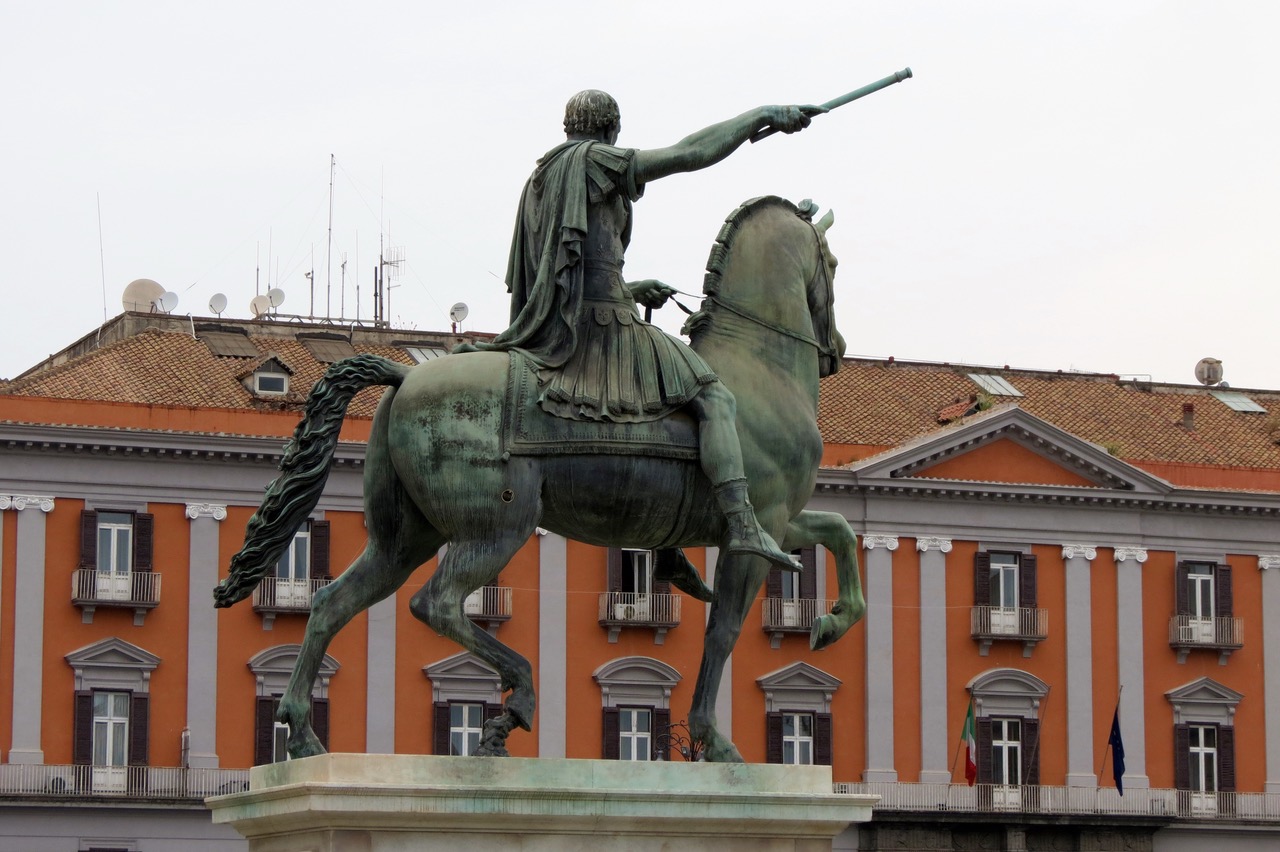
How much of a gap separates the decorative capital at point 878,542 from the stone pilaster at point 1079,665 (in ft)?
12.6

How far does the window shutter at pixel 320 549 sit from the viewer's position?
52.4 meters

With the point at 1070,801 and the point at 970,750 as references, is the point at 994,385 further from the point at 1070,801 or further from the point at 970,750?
the point at 970,750

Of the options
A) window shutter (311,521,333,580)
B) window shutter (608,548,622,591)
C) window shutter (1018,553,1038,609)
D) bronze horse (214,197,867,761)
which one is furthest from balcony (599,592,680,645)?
bronze horse (214,197,867,761)

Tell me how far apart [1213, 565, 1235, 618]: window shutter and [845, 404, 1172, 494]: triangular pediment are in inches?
89.5

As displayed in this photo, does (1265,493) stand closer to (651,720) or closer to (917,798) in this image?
(917,798)

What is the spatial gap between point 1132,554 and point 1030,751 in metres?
4.84

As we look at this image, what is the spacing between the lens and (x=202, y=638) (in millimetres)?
51969

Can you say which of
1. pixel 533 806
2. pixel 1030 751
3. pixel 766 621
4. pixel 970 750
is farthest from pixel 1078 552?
pixel 533 806

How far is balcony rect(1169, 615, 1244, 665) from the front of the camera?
191ft

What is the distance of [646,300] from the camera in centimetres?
1494

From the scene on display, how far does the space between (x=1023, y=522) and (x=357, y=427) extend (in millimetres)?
14281

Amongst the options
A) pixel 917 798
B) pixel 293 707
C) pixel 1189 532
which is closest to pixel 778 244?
pixel 293 707

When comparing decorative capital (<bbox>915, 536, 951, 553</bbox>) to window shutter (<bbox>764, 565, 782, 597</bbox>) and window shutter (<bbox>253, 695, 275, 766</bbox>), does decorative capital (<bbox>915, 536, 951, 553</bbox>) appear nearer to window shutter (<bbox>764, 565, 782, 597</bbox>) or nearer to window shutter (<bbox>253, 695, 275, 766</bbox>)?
window shutter (<bbox>764, 565, 782, 597</bbox>)

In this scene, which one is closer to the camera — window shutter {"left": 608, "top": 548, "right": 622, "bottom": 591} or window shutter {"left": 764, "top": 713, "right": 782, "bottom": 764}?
window shutter {"left": 608, "top": 548, "right": 622, "bottom": 591}
